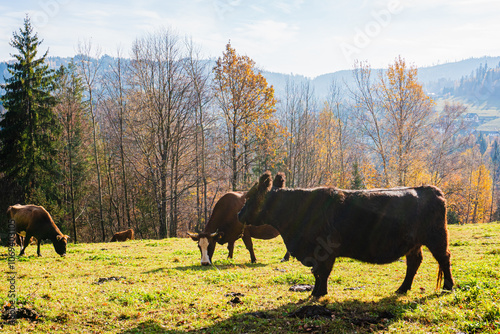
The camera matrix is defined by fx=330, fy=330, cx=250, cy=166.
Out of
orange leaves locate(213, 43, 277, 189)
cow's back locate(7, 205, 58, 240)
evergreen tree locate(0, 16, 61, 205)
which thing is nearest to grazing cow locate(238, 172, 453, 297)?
cow's back locate(7, 205, 58, 240)

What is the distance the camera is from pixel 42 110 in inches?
1204

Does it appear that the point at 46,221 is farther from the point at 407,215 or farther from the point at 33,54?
the point at 33,54

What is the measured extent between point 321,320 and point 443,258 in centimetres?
294

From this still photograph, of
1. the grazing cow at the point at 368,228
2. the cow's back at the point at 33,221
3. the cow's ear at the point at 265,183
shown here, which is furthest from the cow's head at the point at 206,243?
the cow's back at the point at 33,221

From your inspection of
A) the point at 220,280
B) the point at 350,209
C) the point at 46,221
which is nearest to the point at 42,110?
the point at 46,221

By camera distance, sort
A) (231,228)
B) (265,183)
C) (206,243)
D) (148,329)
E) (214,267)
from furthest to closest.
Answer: (231,228) → (206,243) → (214,267) → (265,183) → (148,329)

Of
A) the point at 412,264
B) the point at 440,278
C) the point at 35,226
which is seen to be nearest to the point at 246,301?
the point at 412,264

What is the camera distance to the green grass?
5.48 meters

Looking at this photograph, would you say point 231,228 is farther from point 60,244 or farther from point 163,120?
point 163,120

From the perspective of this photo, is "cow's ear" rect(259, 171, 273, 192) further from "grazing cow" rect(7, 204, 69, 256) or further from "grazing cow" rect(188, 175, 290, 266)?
"grazing cow" rect(7, 204, 69, 256)

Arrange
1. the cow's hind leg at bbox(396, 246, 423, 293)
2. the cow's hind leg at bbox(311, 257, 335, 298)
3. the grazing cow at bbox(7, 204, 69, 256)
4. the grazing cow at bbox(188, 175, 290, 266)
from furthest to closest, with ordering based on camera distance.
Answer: the grazing cow at bbox(7, 204, 69, 256) → the grazing cow at bbox(188, 175, 290, 266) → the cow's hind leg at bbox(396, 246, 423, 293) → the cow's hind leg at bbox(311, 257, 335, 298)

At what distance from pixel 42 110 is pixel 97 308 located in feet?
97.7

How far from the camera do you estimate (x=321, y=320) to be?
558 cm

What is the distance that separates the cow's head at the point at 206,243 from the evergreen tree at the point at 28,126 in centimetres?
2371
